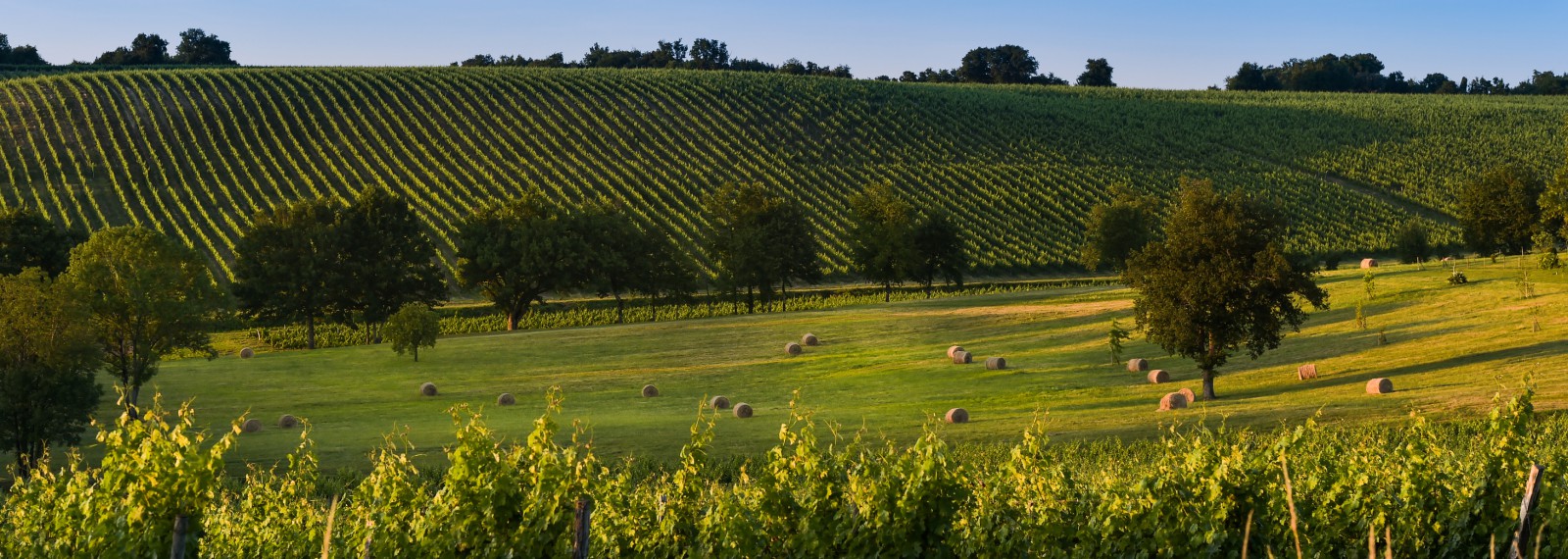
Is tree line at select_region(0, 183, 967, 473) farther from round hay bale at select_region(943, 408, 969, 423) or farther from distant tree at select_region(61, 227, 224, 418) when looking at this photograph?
round hay bale at select_region(943, 408, 969, 423)

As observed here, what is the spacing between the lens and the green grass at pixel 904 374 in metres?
35.9

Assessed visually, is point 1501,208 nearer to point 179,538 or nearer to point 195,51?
point 179,538

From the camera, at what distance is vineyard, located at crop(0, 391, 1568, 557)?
1340 centimetres

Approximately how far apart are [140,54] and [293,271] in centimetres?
13548

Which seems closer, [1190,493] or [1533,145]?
[1190,493]

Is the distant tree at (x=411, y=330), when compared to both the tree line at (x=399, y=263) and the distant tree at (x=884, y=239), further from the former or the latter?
the distant tree at (x=884, y=239)

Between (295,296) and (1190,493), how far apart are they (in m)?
65.8

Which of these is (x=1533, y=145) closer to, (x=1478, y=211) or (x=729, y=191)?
(x=1478, y=211)

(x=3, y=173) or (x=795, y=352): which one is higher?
(x=3, y=173)

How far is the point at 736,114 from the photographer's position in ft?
465

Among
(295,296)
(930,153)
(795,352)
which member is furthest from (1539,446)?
(930,153)

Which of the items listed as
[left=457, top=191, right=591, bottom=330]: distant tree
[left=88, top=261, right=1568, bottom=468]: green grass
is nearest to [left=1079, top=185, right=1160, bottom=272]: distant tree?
[left=88, top=261, right=1568, bottom=468]: green grass

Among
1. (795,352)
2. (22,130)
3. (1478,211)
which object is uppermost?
(22,130)

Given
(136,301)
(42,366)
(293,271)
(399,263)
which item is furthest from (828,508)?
(399,263)
